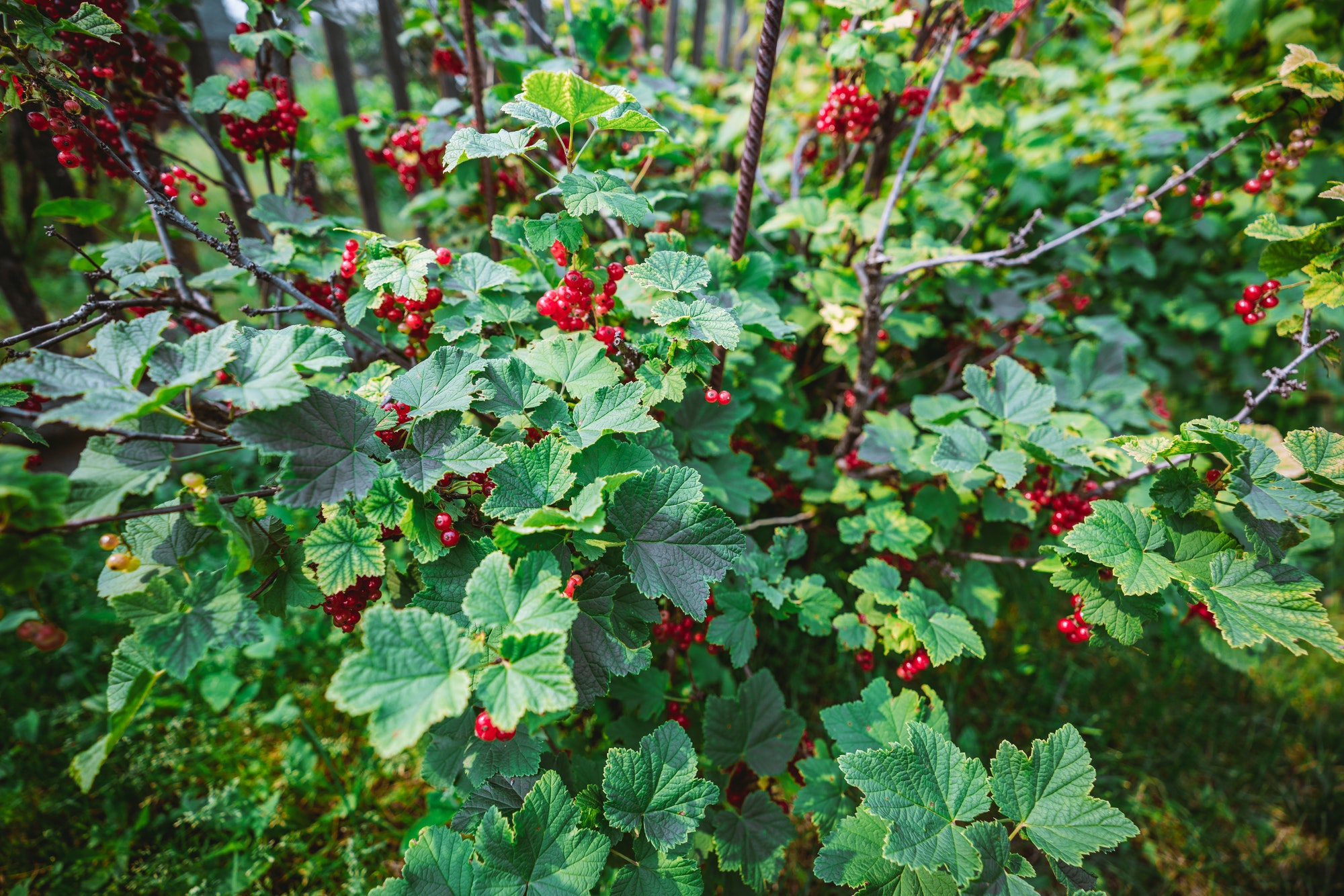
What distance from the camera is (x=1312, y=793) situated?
2.36 metres

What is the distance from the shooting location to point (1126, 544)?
1.35 m

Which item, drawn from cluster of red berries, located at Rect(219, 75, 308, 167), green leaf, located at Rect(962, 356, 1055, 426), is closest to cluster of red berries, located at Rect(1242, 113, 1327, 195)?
green leaf, located at Rect(962, 356, 1055, 426)

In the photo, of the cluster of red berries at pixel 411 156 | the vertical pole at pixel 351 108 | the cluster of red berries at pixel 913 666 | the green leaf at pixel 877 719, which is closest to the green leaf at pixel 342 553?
the green leaf at pixel 877 719

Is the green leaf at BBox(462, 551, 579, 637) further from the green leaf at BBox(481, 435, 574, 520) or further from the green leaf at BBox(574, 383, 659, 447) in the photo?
the green leaf at BBox(574, 383, 659, 447)

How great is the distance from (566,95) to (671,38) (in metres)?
4.18

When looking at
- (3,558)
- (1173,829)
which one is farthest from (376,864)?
(1173,829)

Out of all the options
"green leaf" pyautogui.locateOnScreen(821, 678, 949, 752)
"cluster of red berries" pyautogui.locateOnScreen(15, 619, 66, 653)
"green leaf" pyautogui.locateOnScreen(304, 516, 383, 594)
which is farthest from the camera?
"green leaf" pyautogui.locateOnScreen(821, 678, 949, 752)

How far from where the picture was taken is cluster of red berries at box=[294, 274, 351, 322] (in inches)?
67.6

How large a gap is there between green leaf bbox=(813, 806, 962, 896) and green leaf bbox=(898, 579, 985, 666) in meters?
0.42

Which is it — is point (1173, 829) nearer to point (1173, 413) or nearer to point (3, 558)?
point (1173, 413)

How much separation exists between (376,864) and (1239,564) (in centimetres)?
258

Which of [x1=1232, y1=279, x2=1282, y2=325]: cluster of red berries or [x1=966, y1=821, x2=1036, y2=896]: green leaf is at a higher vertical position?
[x1=1232, y1=279, x2=1282, y2=325]: cluster of red berries

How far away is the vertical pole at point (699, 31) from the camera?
4668 millimetres

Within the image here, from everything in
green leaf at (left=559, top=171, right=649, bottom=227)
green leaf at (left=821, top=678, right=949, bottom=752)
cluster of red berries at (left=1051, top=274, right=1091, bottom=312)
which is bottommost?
green leaf at (left=821, top=678, right=949, bottom=752)
